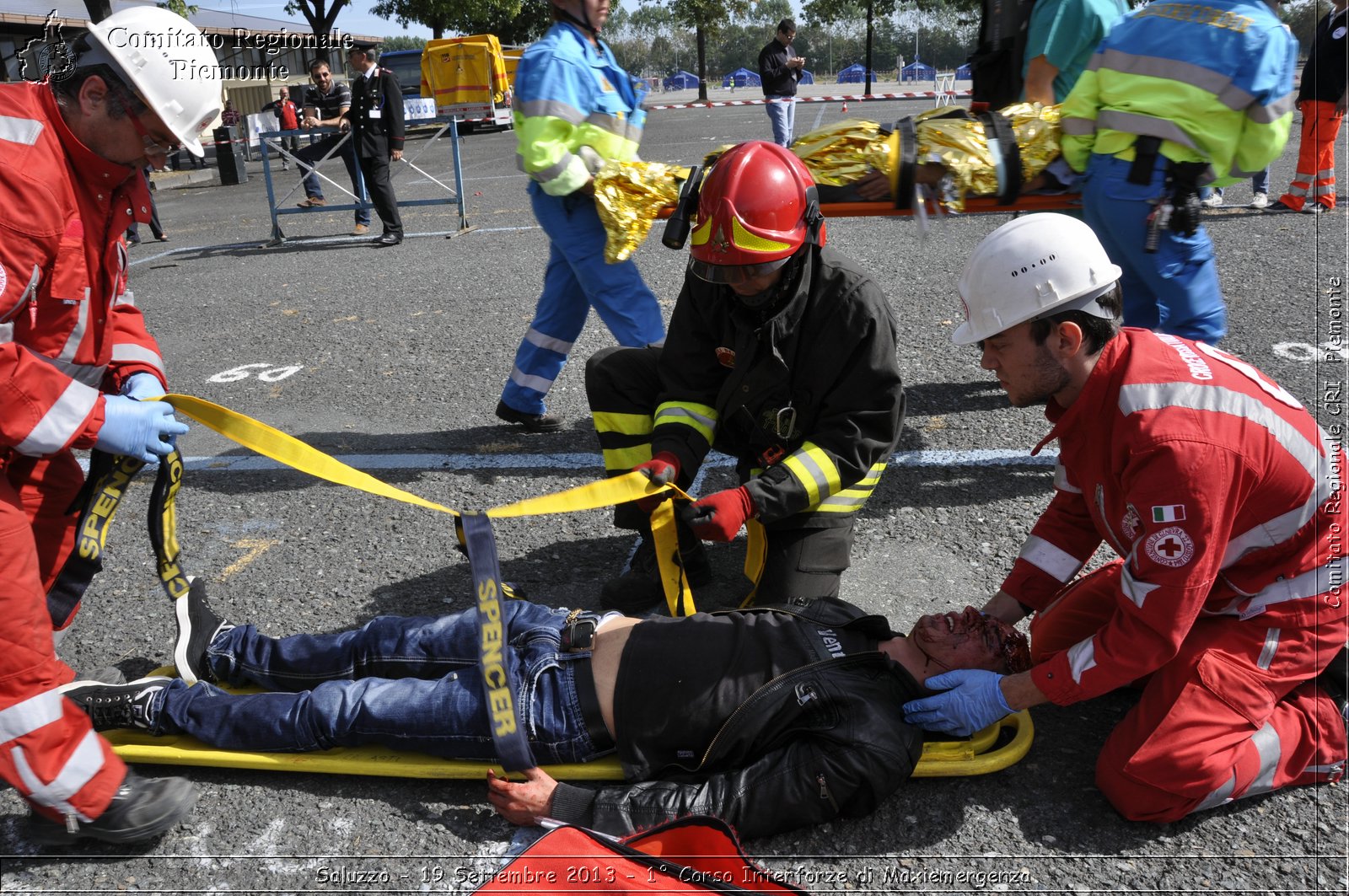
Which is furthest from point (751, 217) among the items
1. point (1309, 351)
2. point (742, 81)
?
point (742, 81)

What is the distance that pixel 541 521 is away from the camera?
13.9 ft

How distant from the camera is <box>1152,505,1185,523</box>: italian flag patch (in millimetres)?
2182

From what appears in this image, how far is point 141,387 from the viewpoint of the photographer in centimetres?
304

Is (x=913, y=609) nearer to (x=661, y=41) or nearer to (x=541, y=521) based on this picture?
(x=541, y=521)

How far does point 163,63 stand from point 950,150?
2.91 metres

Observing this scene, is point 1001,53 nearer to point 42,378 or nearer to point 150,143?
point 150,143

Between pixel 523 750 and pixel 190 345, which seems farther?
pixel 190 345

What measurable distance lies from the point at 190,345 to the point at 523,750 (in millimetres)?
5750

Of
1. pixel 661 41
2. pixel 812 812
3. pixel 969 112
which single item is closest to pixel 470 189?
pixel 969 112

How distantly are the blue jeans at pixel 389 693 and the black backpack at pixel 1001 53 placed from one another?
13.0 ft

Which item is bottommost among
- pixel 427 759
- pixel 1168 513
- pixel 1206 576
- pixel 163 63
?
pixel 427 759

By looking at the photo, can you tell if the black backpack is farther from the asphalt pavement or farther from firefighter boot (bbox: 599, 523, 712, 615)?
firefighter boot (bbox: 599, 523, 712, 615)

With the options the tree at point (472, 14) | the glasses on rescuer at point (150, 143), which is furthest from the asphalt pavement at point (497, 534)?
the tree at point (472, 14)

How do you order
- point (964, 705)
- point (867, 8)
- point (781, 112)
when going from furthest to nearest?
point (867, 8) < point (781, 112) < point (964, 705)
